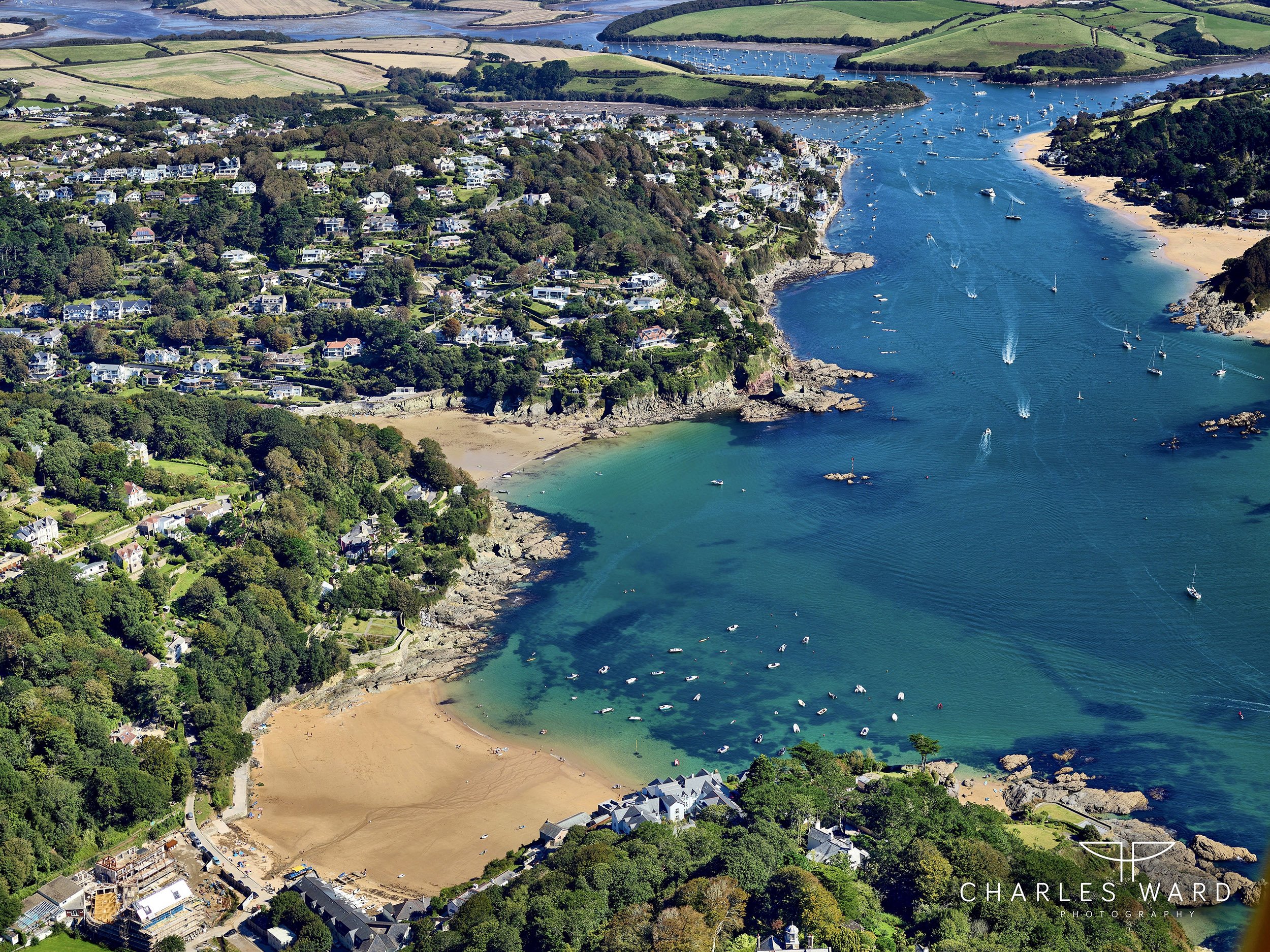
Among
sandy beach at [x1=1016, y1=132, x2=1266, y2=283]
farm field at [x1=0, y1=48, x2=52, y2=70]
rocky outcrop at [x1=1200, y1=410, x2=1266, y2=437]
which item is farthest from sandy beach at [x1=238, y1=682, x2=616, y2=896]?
farm field at [x1=0, y1=48, x2=52, y2=70]

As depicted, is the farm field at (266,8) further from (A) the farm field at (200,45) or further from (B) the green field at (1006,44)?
(B) the green field at (1006,44)

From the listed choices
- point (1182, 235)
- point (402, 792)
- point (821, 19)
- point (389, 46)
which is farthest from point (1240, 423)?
point (389, 46)

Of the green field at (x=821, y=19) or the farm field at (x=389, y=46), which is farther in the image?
the green field at (x=821, y=19)

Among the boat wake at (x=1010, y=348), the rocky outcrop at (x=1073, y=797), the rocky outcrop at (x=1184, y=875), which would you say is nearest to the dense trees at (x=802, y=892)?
the rocky outcrop at (x=1184, y=875)

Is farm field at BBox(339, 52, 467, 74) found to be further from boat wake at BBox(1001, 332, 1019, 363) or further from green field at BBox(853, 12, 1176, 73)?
boat wake at BBox(1001, 332, 1019, 363)

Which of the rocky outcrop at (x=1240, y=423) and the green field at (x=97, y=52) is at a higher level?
the green field at (x=97, y=52)

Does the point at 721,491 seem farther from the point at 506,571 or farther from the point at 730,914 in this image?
the point at 730,914
